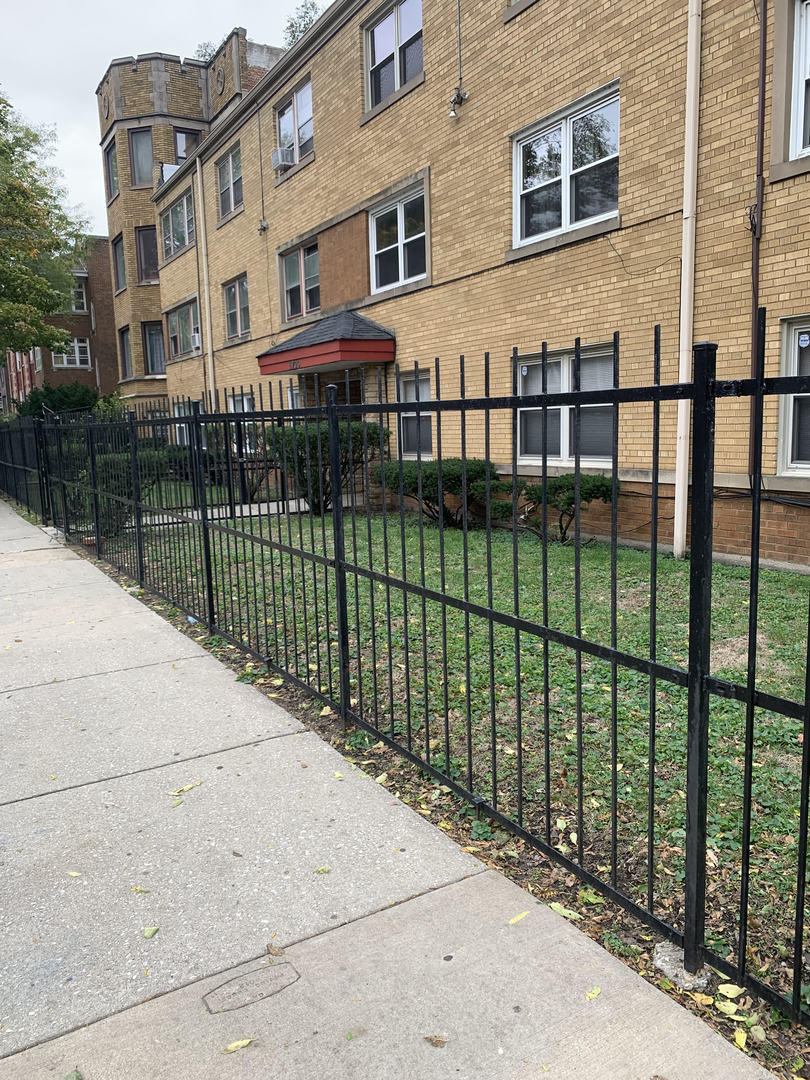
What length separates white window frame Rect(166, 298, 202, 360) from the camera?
74.5 feet

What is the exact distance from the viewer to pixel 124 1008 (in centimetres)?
240

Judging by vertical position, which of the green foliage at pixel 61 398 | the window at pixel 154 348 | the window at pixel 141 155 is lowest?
the green foliage at pixel 61 398

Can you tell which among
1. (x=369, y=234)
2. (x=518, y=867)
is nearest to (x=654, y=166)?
(x=369, y=234)

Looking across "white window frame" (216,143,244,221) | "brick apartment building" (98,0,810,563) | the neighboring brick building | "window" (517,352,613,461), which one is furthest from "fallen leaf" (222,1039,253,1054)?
the neighboring brick building

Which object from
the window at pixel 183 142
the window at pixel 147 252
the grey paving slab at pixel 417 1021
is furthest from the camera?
the window at pixel 147 252

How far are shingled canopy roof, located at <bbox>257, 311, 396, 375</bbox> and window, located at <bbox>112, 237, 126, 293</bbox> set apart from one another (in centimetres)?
1729

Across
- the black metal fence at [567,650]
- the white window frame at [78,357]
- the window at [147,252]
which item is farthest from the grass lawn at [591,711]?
the white window frame at [78,357]

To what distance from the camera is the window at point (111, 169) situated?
27.4 meters

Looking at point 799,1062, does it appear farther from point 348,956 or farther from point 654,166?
point 654,166

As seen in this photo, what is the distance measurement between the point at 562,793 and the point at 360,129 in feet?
42.4

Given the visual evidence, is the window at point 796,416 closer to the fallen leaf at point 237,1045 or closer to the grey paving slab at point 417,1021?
the grey paving slab at point 417,1021

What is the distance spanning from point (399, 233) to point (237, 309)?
779 cm

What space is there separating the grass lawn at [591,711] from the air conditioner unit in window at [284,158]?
11.1 metres

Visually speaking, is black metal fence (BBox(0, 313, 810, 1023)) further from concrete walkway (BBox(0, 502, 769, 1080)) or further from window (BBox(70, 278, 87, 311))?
window (BBox(70, 278, 87, 311))
